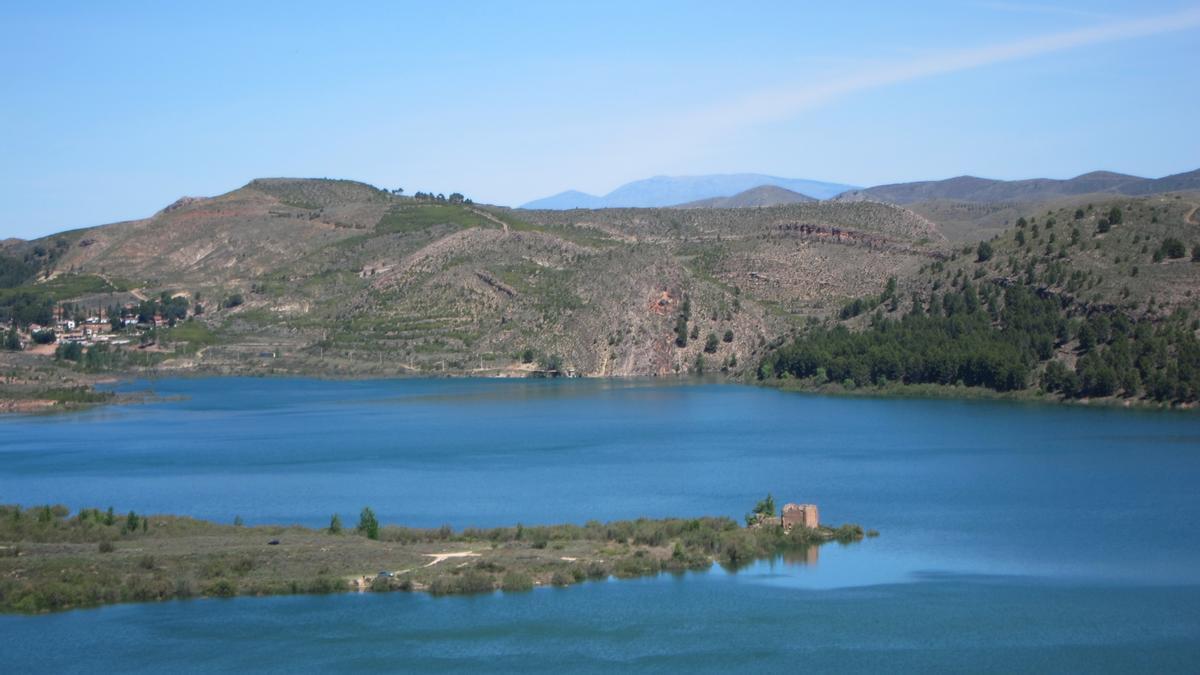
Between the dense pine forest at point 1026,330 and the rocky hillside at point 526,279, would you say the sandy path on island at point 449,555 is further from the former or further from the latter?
the rocky hillside at point 526,279

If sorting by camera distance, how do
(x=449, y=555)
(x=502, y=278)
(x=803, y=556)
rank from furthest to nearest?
(x=502, y=278) → (x=803, y=556) → (x=449, y=555)

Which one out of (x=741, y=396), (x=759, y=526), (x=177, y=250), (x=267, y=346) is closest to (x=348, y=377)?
(x=267, y=346)

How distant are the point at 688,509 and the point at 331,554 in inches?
554

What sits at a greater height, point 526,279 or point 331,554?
point 526,279

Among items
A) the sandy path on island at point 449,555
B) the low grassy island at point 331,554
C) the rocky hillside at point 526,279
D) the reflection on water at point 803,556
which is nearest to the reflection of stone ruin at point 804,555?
the reflection on water at point 803,556

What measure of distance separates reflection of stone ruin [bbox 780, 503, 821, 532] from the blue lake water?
1.52 meters

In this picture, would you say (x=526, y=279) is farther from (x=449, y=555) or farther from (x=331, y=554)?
(x=331, y=554)

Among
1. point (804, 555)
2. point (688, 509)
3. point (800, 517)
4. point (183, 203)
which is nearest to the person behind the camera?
point (804, 555)

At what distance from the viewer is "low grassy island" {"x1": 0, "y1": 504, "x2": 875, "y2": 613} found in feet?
122

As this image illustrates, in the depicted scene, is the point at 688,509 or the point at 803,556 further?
the point at 688,509

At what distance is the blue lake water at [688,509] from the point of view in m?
32.2

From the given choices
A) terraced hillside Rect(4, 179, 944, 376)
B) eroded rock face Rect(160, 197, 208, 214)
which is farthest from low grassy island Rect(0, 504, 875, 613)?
eroded rock face Rect(160, 197, 208, 214)

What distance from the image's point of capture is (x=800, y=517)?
43844 millimetres

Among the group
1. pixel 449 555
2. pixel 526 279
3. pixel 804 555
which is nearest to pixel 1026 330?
pixel 804 555
